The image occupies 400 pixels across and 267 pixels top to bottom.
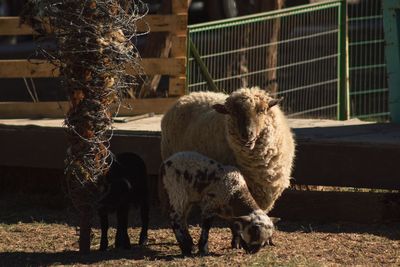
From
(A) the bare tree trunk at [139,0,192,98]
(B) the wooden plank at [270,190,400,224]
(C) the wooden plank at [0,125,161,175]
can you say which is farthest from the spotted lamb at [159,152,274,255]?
(A) the bare tree trunk at [139,0,192,98]

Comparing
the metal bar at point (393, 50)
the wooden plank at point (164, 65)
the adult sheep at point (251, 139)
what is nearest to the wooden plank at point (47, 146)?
the adult sheep at point (251, 139)

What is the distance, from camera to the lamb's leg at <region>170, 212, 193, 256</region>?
25.2ft

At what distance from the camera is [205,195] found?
7.79 metres

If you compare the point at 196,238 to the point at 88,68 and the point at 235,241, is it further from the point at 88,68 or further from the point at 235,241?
the point at 88,68

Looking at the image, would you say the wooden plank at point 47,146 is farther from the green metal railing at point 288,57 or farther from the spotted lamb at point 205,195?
the spotted lamb at point 205,195

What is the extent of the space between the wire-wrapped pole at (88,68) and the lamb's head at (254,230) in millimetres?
1152

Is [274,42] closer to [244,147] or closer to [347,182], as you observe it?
[347,182]

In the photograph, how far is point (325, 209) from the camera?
9180 millimetres

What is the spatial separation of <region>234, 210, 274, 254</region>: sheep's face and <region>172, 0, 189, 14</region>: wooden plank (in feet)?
13.3

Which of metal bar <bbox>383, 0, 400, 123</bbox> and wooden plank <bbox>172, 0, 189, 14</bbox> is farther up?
wooden plank <bbox>172, 0, 189, 14</bbox>

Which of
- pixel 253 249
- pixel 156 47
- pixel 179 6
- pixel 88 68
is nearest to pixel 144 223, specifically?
pixel 253 249

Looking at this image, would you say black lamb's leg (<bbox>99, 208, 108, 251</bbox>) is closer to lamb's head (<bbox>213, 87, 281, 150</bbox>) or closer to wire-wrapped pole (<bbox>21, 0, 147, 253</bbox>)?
wire-wrapped pole (<bbox>21, 0, 147, 253</bbox>)

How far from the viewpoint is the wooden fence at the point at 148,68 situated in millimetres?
11062

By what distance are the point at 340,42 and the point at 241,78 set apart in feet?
4.03
